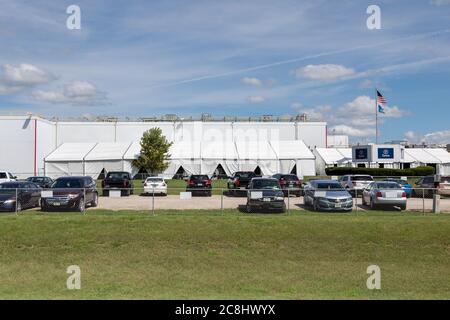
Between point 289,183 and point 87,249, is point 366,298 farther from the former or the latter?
point 289,183

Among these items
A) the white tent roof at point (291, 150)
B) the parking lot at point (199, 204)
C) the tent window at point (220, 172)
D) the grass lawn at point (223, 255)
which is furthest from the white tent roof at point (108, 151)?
the grass lawn at point (223, 255)

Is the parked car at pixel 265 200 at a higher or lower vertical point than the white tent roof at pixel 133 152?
lower

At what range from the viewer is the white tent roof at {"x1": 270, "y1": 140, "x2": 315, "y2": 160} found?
186 ft

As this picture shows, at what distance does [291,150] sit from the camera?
192ft

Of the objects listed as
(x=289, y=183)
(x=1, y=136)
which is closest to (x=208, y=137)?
(x=1, y=136)

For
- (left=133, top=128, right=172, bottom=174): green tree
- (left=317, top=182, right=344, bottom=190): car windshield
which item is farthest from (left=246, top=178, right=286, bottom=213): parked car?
(left=133, top=128, right=172, bottom=174): green tree

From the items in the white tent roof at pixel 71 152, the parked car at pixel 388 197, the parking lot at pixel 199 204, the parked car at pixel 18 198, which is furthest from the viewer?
the white tent roof at pixel 71 152

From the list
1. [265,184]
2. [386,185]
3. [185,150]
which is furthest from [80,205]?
[185,150]

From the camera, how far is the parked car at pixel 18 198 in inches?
864

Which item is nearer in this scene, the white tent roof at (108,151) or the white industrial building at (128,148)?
the white industrial building at (128,148)

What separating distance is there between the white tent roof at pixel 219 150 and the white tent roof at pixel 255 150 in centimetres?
75

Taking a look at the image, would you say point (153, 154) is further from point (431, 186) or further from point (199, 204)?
point (431, 186)

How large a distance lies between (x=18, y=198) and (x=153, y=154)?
3420cm

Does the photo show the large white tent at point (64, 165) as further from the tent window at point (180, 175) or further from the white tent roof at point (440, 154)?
the white tent roof at point (440, 154)
